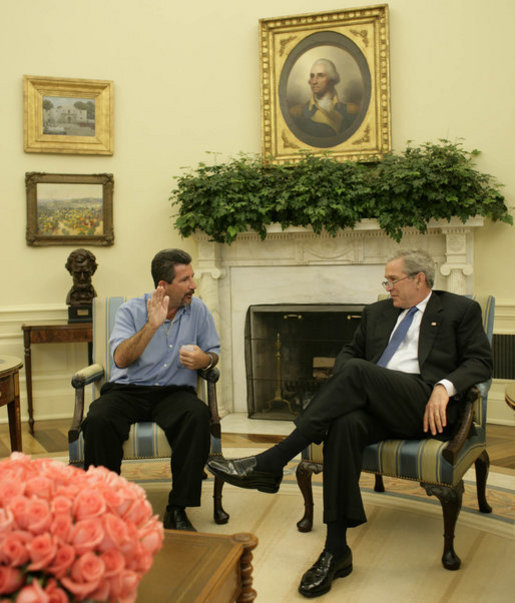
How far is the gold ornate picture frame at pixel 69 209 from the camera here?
538 centimetres

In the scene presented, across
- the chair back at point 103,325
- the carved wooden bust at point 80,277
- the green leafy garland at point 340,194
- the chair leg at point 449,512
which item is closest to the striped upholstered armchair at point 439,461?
the chair leg at point 449,512

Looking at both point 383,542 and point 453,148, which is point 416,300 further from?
point 453,148

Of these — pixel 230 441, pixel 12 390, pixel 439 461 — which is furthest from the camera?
pixel 230 441

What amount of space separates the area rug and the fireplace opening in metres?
1.62

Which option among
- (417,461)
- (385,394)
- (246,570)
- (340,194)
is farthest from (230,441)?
(246,570)

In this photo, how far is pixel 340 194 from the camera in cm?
475

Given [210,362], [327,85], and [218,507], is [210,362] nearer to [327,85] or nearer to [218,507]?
[218,507]

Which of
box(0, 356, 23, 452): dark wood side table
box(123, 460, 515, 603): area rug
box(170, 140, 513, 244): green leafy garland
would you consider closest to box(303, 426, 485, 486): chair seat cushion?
box(123, 460, 515, 603): area rug

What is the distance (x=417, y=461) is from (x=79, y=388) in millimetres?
1706

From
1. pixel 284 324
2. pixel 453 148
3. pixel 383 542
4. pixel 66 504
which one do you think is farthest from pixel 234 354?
pixel 66 504

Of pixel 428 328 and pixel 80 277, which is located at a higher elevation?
pixel 80 277

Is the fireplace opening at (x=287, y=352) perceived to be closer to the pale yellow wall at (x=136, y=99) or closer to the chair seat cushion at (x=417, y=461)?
the pale yellow wall at (x=136, y=99)

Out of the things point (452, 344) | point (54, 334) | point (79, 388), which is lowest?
point (79, 388)

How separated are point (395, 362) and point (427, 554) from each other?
2.84 ft
